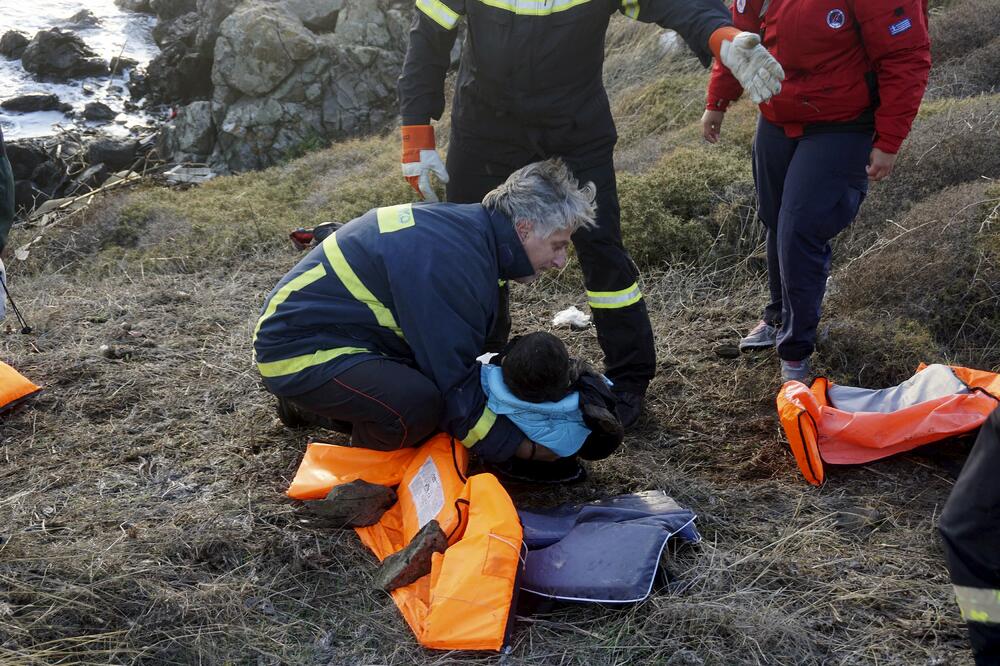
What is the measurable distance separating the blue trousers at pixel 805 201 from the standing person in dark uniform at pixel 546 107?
56 cm

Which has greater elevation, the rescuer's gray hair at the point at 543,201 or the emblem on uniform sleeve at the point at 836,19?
the emblem on uniform sleeve at the point at 836,19

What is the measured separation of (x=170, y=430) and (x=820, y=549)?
2.59 metres

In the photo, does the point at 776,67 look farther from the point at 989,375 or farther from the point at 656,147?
the point at 656,147

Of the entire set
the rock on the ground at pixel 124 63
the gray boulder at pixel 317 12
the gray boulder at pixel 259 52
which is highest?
the gray boulder at pixel 317 12

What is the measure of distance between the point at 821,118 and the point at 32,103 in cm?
1812

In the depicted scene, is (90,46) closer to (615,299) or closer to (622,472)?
(615,299)

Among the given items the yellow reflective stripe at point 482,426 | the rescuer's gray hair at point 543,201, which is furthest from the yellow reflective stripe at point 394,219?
the yellow reflective stripe at point 482,426

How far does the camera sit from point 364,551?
8.67 feet

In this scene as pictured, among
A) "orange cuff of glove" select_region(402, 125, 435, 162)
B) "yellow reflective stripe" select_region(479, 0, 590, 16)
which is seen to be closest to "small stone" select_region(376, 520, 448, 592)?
"orange cuff of glove" select_region(402, 125, 435, 162)

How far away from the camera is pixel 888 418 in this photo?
112 inches

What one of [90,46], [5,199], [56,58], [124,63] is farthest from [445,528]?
[90,46]

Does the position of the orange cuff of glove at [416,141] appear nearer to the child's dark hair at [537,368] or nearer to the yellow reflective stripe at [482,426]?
the child's dark hair at [537,368]

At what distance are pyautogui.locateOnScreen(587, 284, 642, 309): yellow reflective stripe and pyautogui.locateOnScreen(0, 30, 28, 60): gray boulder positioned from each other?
21.6 m

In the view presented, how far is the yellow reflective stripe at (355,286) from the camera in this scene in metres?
2.65
